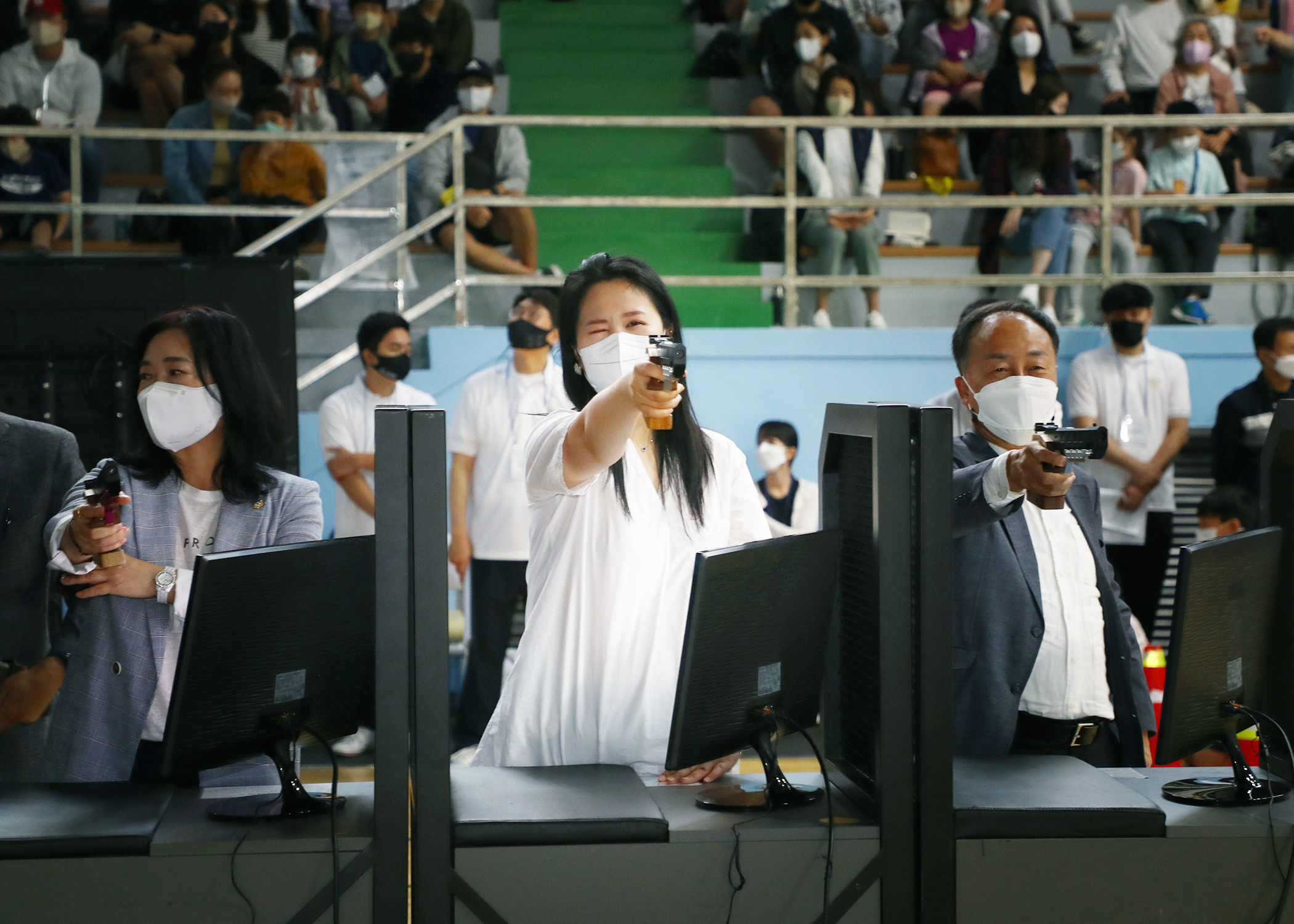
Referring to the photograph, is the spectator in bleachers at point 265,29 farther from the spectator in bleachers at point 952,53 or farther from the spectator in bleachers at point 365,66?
the spectator in bleachers at point 952,53

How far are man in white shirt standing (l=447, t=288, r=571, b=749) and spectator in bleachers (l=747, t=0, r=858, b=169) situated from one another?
9.37ft

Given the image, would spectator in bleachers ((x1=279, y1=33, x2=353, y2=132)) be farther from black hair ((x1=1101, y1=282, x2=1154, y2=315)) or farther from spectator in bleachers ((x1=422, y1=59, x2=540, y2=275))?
black hair ((x1=1101, y1=282, x2=1154, y2=315))

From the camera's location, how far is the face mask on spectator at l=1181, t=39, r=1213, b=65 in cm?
738

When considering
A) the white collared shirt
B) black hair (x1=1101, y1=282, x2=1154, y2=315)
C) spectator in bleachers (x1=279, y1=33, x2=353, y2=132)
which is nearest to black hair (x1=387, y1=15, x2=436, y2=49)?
spectator in bleachers (x1=279, y1=33, x2=353, y2=132)

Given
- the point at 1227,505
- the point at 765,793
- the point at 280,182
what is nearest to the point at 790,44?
the point at 280,182

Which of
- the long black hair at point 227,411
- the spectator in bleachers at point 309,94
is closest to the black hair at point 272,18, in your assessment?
the spectator in bleachers at point 309,94

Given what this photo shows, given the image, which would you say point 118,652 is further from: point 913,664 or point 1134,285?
point 1134,285

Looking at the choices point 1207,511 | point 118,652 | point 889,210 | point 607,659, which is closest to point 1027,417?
point 607,659

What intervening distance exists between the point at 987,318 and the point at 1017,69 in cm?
561

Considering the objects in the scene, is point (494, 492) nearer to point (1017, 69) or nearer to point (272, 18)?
point (272, 18)

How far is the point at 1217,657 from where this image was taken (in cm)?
186

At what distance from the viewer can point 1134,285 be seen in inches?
217

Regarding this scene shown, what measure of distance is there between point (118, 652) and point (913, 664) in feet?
4.01

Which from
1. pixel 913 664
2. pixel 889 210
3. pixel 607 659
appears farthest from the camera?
pixel 889 210
